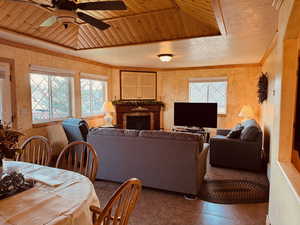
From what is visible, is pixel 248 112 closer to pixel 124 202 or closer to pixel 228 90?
pixel 228 90

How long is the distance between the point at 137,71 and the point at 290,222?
612cm

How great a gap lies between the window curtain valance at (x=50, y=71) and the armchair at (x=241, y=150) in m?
3.80

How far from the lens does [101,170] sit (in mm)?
3455

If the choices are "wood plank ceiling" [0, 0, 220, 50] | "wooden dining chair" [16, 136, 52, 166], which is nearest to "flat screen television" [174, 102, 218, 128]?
"wood plank ceiling" [0, 0, 220, 50]

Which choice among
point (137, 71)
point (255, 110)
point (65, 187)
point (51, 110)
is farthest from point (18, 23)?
point (255, 110)

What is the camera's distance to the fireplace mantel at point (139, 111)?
22.0 ft

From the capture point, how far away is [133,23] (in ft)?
11.5

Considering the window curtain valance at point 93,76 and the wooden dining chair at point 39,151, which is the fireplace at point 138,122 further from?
the wooden dining chair at point 39,151

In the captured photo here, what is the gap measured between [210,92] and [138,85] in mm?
2483

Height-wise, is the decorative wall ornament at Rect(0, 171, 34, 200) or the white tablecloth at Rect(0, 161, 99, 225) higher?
the decorative wall ornament at Rect(0, 171, 34, 200)

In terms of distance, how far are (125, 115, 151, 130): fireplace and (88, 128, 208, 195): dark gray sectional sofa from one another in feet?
11.2

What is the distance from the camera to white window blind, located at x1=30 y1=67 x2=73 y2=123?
4.34 meters

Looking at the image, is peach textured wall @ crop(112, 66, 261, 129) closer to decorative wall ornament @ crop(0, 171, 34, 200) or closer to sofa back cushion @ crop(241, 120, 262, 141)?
sofa back cushion @ crop(241, 120, 262, 141)

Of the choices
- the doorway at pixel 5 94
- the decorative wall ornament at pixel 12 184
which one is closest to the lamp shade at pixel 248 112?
the decorative wall ornament at pixel 12 184
